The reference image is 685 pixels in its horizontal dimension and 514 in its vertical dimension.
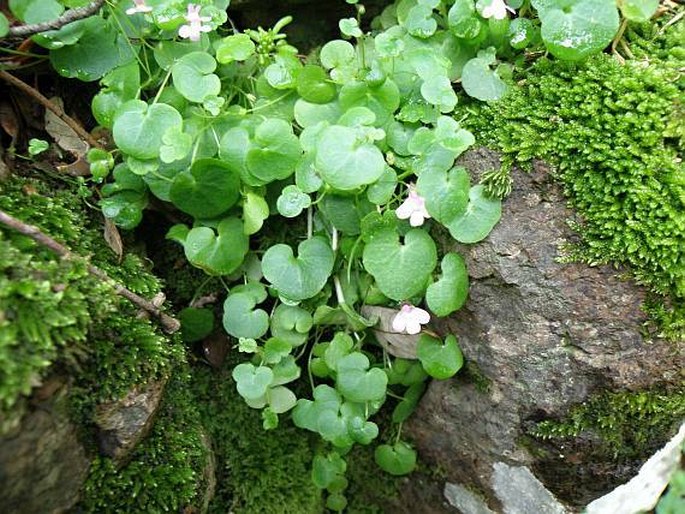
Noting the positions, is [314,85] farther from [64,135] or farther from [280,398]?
[280,398]

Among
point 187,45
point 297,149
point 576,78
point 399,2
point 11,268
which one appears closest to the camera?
point 11,268

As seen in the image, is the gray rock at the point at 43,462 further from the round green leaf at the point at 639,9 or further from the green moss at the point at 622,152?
the round green leaf at the point at 639,9

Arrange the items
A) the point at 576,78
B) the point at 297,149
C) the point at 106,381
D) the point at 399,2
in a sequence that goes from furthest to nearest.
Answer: the point at 399,2 < the point at 297,149 < the point at 576,78 < the point at 106,381

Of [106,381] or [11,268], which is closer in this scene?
[11,268]

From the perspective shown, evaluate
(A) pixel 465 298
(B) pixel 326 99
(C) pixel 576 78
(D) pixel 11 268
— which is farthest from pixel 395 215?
(D) pixel 11 268

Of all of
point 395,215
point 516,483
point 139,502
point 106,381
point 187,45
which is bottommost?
point 516,483

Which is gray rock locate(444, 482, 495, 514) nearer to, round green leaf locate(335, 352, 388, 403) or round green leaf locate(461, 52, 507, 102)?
round green leaf locate(335, 352, 388, 403)

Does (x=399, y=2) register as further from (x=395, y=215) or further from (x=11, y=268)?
(x=11, y=268)

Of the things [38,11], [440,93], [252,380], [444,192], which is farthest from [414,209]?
[38,11]
